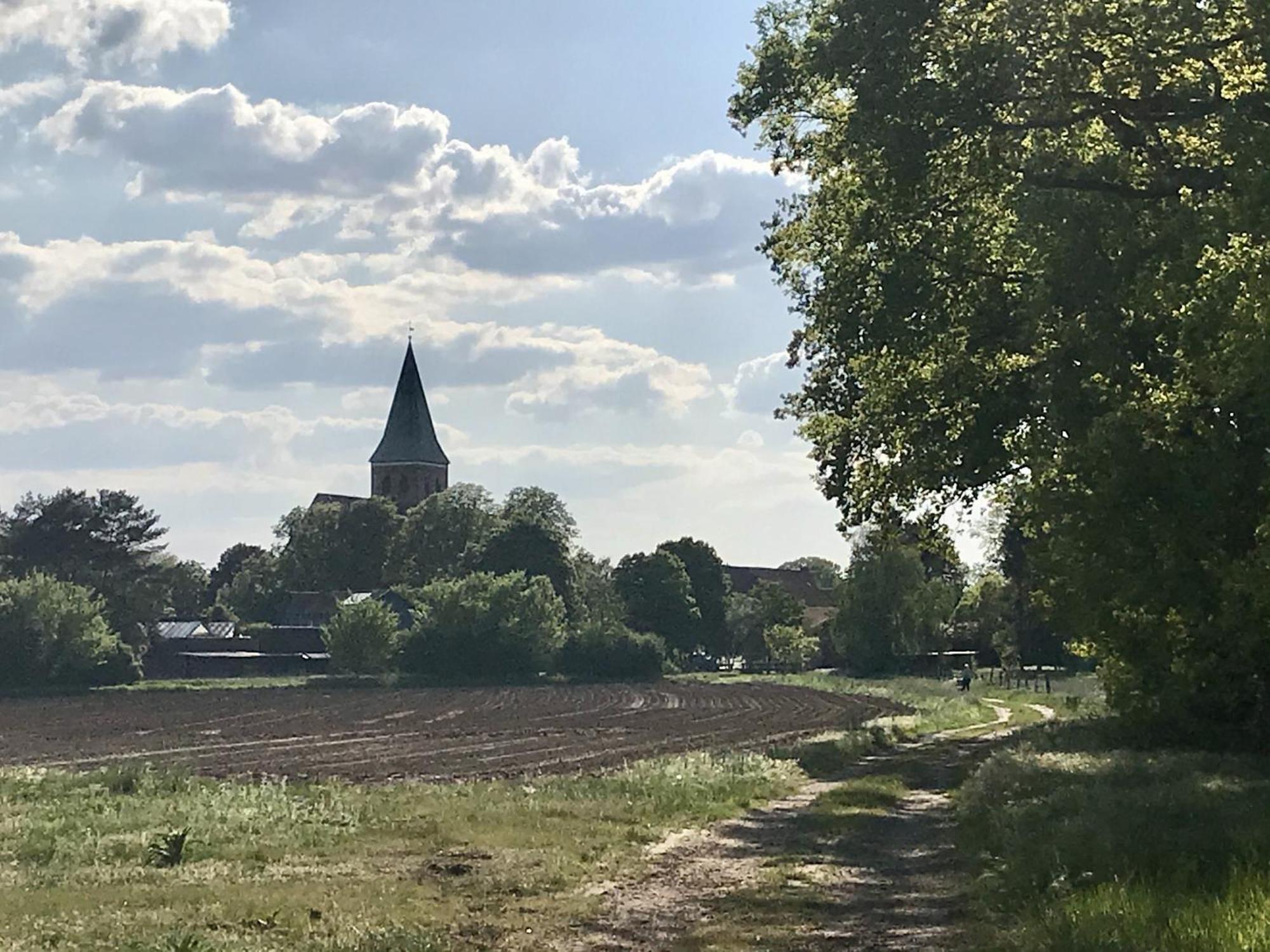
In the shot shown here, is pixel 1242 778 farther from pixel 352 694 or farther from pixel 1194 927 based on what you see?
pixel 352 694

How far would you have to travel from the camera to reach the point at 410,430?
198 m

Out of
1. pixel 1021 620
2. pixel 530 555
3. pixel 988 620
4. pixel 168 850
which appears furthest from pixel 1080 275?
pixel 530 555

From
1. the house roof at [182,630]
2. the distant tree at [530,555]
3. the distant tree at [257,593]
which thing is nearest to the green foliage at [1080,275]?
the distant tree at [530,555]

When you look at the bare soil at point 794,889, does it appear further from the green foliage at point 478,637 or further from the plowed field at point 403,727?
the green foliage at point 478,637

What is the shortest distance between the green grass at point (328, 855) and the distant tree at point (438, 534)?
133 m

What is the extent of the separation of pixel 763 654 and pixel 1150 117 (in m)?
138

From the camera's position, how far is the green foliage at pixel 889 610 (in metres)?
110

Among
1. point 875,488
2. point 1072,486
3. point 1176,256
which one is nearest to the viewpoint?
Answer: point 1176,256

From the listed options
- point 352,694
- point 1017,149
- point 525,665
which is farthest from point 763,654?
point 1017,149

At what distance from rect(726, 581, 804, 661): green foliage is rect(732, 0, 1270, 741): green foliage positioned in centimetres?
11322

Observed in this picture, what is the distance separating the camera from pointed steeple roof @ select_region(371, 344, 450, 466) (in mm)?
196000

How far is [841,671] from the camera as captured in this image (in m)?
125

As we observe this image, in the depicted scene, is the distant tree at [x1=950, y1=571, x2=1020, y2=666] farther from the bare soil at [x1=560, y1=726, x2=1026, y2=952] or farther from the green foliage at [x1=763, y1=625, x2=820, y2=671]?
the bare soil at [x1=560, y1=726, x2=1026, y2=952]

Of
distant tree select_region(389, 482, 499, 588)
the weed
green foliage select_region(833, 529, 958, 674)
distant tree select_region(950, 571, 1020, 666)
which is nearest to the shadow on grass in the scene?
the weed
